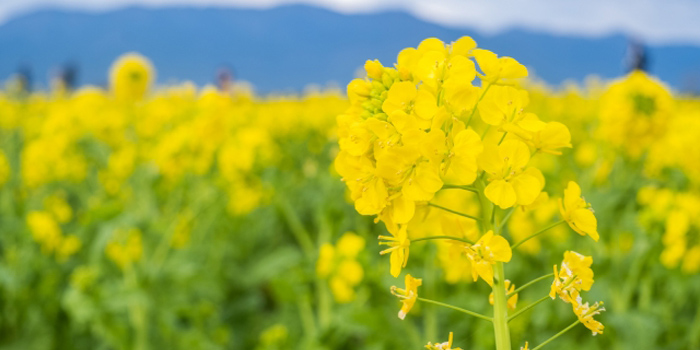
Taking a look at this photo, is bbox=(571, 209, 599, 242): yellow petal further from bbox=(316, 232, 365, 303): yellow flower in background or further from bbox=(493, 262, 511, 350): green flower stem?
bbox=(316, 232, 365, 303): yellow flower in background

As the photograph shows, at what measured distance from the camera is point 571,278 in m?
0.88

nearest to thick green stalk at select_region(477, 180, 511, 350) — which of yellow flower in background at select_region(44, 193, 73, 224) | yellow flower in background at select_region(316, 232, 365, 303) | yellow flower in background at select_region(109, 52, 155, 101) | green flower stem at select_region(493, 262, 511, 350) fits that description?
green flower stem at select_region(493, 262, 511, 350)

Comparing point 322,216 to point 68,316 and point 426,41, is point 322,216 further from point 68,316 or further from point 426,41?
point 426,41

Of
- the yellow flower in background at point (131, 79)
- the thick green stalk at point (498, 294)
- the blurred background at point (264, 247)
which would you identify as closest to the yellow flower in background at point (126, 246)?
the blurred background at point (264, 247)

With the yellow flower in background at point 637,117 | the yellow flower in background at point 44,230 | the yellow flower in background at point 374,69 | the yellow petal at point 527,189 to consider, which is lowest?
the yellow flower in background at point 44,230

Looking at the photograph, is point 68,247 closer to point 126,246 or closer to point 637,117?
point 126,246

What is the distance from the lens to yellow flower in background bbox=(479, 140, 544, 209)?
854mm

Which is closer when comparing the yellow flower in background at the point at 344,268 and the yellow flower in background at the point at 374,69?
the yellow flower in background at the point at 374,69

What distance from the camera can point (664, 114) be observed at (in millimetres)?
3410

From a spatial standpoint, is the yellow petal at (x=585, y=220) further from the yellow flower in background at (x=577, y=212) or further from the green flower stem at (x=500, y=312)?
the green flower stem at (x=500, y=312)

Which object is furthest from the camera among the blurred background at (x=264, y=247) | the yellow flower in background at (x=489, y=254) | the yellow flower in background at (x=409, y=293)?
the blurred background at (x=264, y=247)

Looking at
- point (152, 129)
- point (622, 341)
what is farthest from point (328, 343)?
point (152, 129)

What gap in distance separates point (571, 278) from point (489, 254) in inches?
5.8

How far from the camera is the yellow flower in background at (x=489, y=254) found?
0.82 meters
